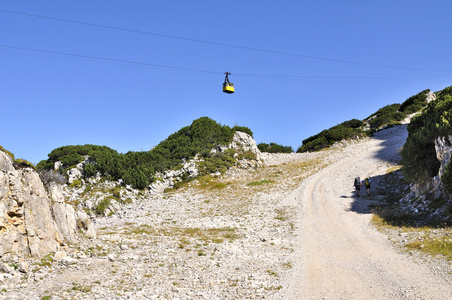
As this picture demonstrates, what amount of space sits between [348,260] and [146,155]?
33.2 m

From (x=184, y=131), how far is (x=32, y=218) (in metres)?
43.9

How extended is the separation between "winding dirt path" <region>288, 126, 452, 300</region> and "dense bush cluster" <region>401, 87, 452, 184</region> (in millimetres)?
5102

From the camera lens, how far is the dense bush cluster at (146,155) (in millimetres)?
37500

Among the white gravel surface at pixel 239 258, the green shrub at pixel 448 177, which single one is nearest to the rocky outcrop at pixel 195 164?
the white gravel surface at pixel 239 258

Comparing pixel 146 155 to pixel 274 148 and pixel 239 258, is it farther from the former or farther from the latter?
pixel 274 148

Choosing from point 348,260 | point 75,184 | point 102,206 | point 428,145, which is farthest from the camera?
point 75,184

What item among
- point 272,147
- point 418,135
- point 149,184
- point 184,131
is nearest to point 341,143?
point 272,147

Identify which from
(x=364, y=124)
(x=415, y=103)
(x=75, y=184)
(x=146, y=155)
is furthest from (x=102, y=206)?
(x=415, y=103)

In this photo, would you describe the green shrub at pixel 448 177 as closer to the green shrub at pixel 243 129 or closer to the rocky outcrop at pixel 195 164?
the rocky outcrop at pixel 195 164

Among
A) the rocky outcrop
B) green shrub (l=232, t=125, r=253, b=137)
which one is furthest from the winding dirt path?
green shrub (l=232, t=125, r=253, b=137)

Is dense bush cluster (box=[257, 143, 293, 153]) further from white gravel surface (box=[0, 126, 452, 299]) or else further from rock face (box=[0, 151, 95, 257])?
rock face (box=[0, 151, 95, 257])

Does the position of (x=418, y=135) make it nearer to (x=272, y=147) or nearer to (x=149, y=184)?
(x=149, y=184)

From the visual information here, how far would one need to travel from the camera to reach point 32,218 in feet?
45.7

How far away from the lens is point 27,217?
13719mm
